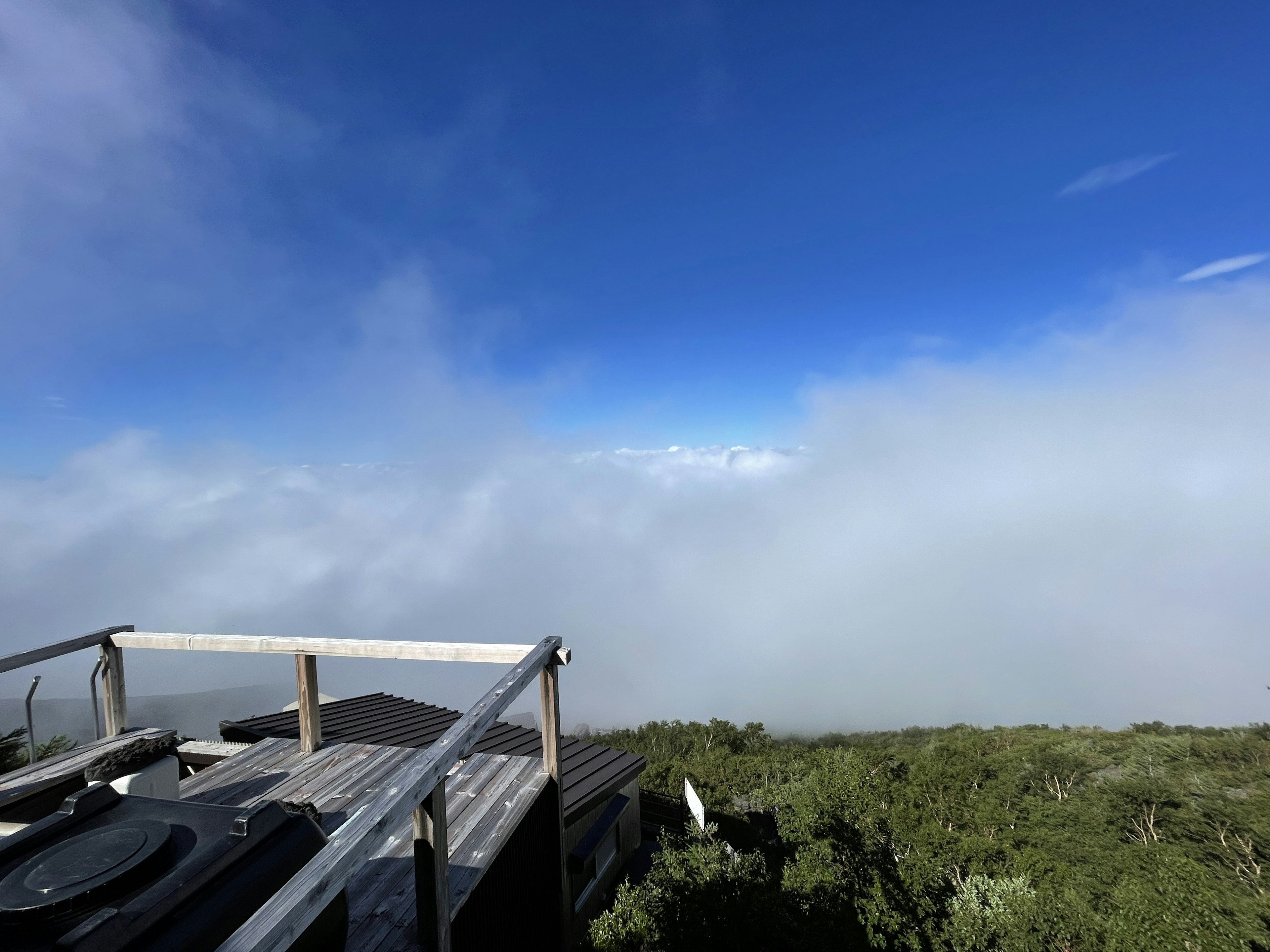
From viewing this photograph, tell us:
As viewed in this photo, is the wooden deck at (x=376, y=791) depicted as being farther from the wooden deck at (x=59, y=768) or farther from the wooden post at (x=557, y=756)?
the wooden deck at (x=59, y=768)

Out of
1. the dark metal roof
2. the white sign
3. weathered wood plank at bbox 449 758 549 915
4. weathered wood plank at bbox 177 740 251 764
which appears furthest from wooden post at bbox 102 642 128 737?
the white sign

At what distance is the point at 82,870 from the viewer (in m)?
1.70

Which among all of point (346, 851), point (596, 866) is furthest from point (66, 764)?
point (596, 866)

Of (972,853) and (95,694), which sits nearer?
(95,694)

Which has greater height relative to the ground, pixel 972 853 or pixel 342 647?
pixel 342 647

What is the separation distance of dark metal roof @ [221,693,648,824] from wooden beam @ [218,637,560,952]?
501 centimetres

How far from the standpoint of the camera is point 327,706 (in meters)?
9.31

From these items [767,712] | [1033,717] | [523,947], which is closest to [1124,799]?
[523,947]

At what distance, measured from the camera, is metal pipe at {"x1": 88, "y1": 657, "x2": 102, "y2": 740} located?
14.8 feet

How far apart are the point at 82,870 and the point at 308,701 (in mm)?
2943

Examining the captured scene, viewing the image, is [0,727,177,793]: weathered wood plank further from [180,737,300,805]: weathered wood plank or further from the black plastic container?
the black plastic container

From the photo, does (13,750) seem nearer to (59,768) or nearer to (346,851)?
(59,768)

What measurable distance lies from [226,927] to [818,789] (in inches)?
430

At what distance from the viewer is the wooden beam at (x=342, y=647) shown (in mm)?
3691
